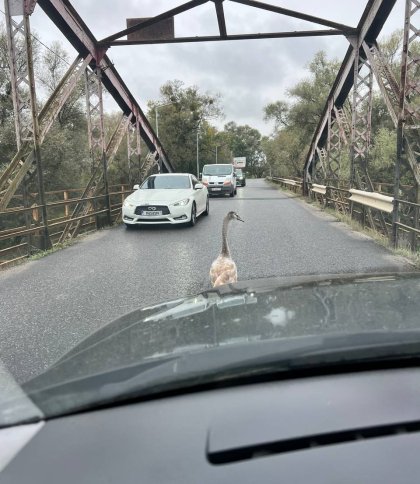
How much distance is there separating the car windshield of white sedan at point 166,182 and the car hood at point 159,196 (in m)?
0.58

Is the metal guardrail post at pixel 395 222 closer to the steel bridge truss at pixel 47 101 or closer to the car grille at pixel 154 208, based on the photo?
the car grille at pixel 154 208

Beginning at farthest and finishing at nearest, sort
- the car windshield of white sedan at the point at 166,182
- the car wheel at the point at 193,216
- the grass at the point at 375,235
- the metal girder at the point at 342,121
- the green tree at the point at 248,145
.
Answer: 1. the green tree at the point at 248,145
2. the metal girder at the point at 342,121
3. the car windshield of white sedan at the point at 166,182
4. the car wheel at the point at 193,216
5. the grass at the point at 375,235

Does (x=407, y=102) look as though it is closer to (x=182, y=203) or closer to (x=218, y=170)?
(x=182, y=203)

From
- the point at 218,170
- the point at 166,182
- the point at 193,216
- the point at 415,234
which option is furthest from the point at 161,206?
the point at 218,170

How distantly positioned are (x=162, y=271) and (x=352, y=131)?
329 inches

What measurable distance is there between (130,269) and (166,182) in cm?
699

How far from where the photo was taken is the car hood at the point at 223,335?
4.91 ft

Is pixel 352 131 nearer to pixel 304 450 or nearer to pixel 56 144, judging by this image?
pixel 304 450

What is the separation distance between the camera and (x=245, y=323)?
77.6 inches

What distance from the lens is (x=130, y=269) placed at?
7.73 m

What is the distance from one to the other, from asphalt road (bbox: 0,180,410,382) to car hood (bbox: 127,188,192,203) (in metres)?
0.80

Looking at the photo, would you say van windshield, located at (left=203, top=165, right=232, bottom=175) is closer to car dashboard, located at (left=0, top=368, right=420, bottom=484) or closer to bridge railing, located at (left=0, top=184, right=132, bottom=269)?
bridge railing, located at (left=0, top=184, right=132, bottom=269)

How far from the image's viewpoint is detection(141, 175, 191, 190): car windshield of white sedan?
14070 millimetres

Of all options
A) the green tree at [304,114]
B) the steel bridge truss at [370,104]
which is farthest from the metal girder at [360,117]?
the green tree at [304,114]
